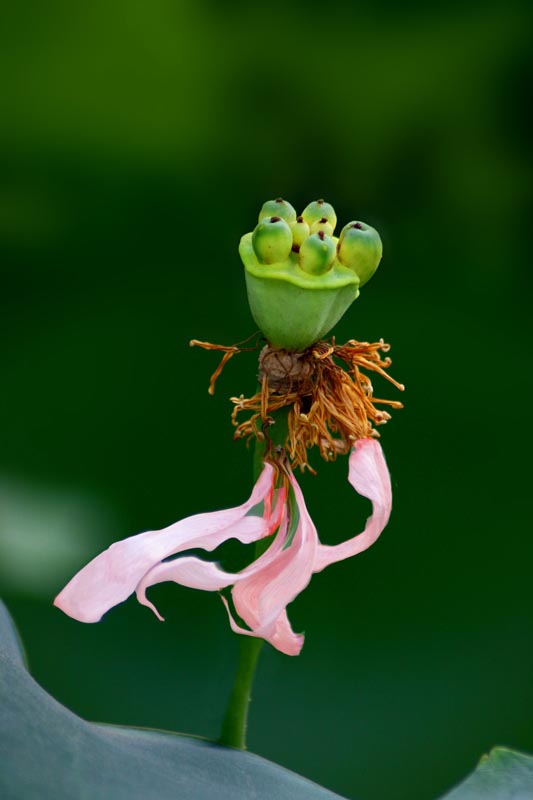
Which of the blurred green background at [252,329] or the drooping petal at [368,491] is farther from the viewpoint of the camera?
the blurred green background at [252,329]

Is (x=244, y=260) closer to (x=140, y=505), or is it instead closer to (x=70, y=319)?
(x=140, y=505)

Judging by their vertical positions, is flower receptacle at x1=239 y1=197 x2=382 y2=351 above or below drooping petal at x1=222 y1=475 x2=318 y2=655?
above

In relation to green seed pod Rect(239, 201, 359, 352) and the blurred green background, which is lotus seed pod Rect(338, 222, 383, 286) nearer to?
green seed pod Rect(239, 201, 359, 352)

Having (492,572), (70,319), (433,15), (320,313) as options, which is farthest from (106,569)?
(433,15)

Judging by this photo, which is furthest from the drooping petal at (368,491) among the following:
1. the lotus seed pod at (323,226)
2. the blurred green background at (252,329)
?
the blurred green background at (252,329)

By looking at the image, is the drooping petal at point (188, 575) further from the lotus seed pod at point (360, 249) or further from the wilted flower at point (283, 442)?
the lotus seed pod at point (360, 249)

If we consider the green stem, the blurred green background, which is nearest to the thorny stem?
the green stem
